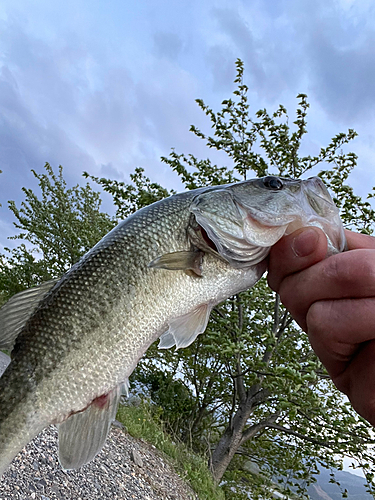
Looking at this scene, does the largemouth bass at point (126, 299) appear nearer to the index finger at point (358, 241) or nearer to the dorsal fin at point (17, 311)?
the dorsal fin at point (17, 311)

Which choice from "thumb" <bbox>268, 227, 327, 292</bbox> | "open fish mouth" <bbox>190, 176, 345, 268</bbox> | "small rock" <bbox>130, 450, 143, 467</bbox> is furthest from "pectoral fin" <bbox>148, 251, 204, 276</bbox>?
"small rock" <bbox>130, 450, 143, 467</bbox>

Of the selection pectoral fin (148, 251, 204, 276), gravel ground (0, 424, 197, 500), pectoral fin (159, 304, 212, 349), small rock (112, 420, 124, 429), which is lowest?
gravel ground (0, 424, 197, 500)

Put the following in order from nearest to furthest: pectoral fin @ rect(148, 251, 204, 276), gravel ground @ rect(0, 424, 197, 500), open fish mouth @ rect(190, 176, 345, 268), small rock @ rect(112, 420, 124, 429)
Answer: pectoral fin @ rect(148, 251, 204, 276) < open fish mouth @ rect(190, 176, 345, 268) < gravel ground @ rect(0, 424, 197, 500) < small rock @ rect(112, 420, 124, 429)

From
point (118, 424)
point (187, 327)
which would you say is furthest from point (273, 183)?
point (118, 424)

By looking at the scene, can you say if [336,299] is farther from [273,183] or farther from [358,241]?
[273,183]

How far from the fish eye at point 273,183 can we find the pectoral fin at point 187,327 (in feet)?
2.23

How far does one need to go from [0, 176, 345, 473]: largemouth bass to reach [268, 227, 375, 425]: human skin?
0.37ft

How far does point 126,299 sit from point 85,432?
576mm

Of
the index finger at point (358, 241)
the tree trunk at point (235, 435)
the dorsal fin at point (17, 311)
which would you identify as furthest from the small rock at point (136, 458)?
the index finger at point (358, 241)

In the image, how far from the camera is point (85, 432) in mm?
1609

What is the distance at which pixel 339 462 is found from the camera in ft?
31.6

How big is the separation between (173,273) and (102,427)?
71 centimetres

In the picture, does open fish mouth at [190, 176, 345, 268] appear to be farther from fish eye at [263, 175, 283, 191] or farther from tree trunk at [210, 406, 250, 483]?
tree trunk at [210, 406, 250, 483]

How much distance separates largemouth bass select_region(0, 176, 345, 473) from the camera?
1584 millimetres
